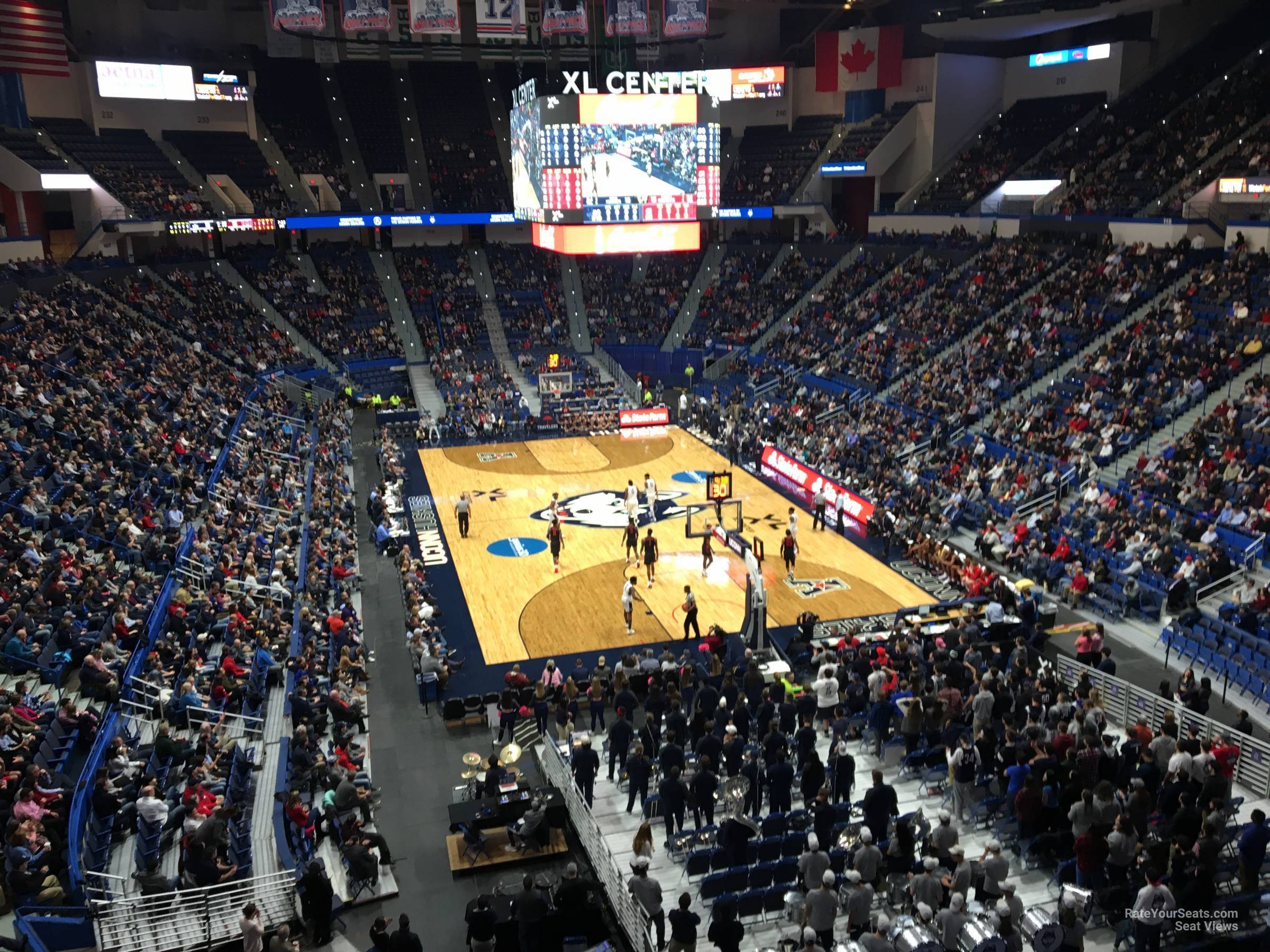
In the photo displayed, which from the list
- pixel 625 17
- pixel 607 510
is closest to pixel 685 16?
pixel 625 17

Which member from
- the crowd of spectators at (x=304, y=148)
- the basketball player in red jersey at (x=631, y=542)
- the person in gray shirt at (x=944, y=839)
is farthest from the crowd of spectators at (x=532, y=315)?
the person in gray shirt at (x=944, y=839)

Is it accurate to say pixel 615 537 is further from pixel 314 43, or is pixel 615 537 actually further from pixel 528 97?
pixel 314 43

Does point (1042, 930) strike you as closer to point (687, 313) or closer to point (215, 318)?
point (215, 318)

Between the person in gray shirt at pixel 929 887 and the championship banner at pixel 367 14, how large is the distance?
91.5ft

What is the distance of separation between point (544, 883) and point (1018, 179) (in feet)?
120

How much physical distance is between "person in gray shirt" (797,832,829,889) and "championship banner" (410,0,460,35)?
27.5 metres

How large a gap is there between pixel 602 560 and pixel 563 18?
60.2 feet

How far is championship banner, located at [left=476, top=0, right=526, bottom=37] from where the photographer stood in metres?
30.8

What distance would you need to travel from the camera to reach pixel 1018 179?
132ft

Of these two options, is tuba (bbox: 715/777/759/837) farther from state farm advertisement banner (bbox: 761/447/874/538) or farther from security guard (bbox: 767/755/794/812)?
state farm advertisement banner (bbox: 761/447/874/538)

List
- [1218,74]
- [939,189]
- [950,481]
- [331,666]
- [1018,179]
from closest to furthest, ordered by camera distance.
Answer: [331,666] < [950,481] < [1218,74] < [1018,179] < [939,189]

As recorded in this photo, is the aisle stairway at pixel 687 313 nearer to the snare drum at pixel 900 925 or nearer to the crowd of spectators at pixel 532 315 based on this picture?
the crowd of spectators at pixel 532 315

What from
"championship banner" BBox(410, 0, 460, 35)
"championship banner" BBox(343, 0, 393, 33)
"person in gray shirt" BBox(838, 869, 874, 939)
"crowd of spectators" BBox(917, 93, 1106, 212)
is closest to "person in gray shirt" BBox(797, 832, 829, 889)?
"person in gray shirt" BBox(838, 869, 874, 939)

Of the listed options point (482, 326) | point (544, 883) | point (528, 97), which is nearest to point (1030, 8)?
point (528, 97)
